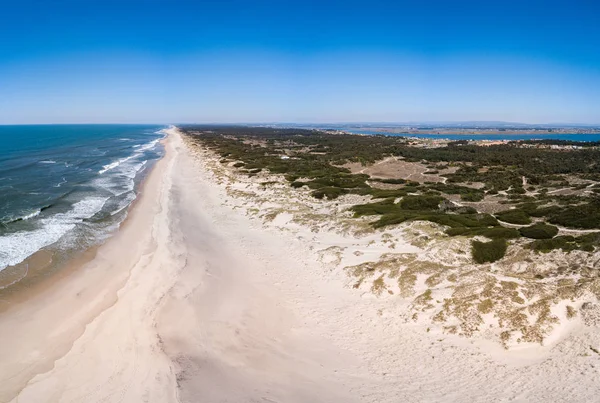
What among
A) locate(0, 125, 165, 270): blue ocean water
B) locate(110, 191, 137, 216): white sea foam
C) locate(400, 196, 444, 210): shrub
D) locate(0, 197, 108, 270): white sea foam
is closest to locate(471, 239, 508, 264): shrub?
locate(400, 196, 444, 210): shrub

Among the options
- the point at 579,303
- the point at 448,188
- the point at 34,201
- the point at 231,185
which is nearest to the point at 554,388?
the point at 579,303

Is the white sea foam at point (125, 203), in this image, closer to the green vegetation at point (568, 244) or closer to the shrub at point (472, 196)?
the shrub at point (472, 196)

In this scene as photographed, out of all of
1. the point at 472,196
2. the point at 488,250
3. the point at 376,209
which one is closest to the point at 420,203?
the point at 376,209

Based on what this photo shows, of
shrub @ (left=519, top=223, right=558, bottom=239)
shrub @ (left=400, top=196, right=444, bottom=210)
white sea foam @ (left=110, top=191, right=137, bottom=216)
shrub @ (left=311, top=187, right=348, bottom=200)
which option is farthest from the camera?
shrub @ (left=311, top=187, right=348, bottom=200)

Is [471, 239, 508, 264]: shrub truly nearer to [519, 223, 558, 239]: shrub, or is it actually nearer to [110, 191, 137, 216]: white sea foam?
[519, 223, 558, 239]: shrub

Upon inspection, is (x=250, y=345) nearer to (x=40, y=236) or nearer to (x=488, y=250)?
(x=488, y=250)

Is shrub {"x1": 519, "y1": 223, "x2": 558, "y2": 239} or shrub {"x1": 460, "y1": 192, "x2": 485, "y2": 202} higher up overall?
shrub {"x1": 460, "y1": 192, "x2": 485, "y2": 202}
